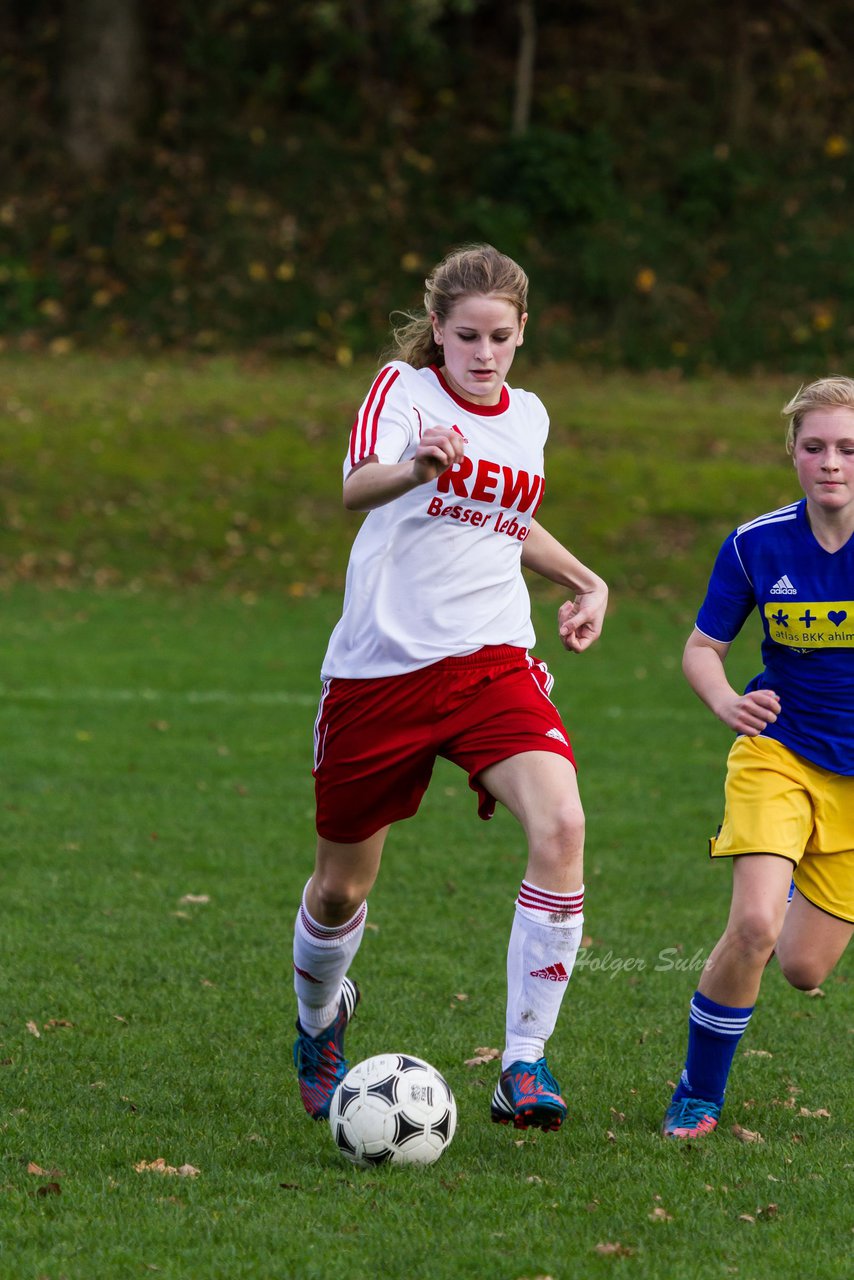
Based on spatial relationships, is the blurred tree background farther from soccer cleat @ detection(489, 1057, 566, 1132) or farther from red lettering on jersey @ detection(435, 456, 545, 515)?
soccer cleat @ detection(489, 1057, 566, 1132)

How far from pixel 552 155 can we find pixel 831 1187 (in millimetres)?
23593

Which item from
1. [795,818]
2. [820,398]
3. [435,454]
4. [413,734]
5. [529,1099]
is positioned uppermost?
[820,398]

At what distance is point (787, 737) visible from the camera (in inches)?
181

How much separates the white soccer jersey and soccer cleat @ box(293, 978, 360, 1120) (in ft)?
3.67

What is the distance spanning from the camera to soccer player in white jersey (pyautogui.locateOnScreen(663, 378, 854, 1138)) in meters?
4.42

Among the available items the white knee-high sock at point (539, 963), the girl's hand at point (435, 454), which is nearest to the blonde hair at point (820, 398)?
the girl's hand at point (435, 454)

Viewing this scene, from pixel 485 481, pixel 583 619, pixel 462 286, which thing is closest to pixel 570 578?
pixel 583 619

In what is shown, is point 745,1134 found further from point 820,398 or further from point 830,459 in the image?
point 820,398

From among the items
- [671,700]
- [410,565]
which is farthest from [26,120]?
[410,565]

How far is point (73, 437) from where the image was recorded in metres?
19.7

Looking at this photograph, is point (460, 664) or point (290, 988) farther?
point (290, 988)

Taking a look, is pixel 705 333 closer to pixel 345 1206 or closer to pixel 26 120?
pixel 26 120

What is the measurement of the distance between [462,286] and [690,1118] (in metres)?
2.42

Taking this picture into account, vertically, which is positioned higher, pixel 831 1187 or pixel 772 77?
pixel 772 77
